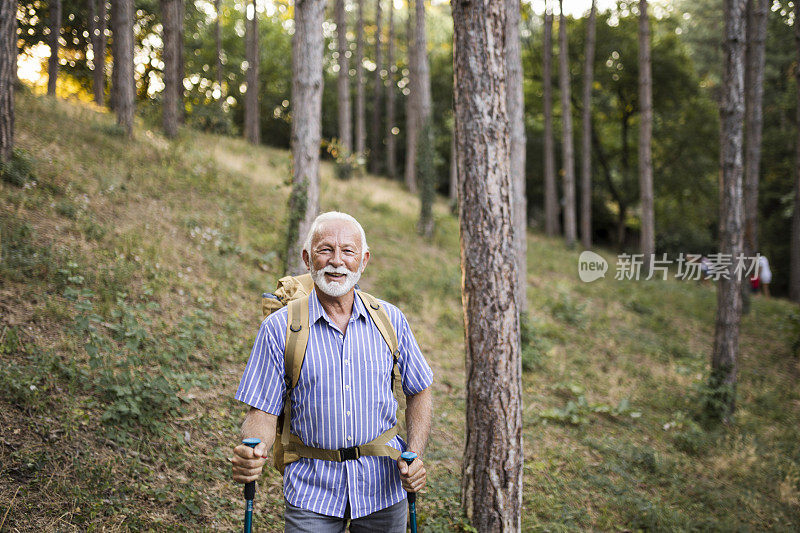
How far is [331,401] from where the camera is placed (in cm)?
253

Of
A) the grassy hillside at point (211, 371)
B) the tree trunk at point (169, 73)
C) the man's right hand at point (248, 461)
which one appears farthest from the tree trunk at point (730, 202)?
the tree trunk at point (169, 73)

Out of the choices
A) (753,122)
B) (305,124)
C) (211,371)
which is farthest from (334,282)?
(753,122)

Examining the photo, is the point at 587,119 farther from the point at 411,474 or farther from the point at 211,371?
the point at 411,474

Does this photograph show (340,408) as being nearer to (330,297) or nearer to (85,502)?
(330,297)

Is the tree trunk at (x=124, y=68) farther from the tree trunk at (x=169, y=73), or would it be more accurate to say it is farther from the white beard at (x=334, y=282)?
the white beard at (x=334, y=282)

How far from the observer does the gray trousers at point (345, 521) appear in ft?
8.16

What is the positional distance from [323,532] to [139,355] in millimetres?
4053

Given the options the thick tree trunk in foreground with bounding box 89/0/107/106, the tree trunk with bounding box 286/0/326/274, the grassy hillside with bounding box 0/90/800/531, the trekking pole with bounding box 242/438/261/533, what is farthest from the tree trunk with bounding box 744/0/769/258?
the thick tree trunk in foreground with bounding box 89/0/107/106

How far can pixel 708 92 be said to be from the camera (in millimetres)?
27781

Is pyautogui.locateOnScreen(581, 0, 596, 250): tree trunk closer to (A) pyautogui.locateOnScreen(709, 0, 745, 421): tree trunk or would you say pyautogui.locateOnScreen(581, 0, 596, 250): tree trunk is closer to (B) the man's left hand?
(A) pyautogui.locateOnScreen(709, 0, 745, 421): tree trunk

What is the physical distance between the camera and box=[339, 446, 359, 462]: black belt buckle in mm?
2542

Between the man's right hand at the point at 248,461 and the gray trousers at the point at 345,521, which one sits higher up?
the man's right hand at the point at 248,461

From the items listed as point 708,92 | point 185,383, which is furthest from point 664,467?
point 708,92

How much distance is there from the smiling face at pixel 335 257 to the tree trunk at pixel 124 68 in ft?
38.7
